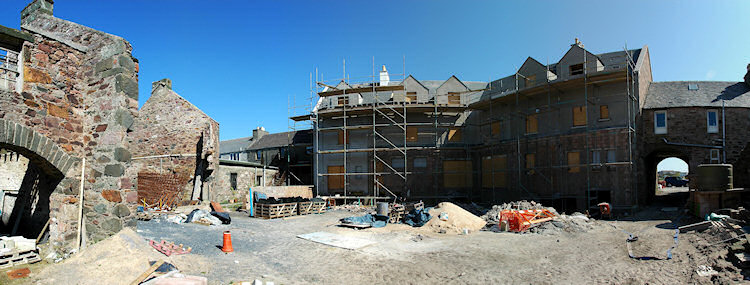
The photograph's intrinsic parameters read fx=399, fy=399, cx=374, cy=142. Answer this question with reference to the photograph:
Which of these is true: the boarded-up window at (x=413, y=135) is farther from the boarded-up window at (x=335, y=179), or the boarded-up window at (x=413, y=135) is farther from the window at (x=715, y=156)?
the window at (x=715, y=156)

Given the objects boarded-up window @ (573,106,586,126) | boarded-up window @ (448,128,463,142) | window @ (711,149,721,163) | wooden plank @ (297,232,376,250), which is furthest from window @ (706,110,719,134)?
wooden plank @ (297,232,376,250)

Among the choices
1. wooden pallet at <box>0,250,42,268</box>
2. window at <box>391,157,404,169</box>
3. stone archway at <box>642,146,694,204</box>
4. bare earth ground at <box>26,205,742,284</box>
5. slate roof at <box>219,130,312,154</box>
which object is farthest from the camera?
slate roof at <box>219,130,312,154</box>

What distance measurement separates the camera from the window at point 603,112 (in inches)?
770

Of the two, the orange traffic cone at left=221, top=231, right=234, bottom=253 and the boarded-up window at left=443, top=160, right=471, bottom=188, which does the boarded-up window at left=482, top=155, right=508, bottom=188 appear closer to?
the boarded-up window at left=443, top=160, right=471, bottom=188

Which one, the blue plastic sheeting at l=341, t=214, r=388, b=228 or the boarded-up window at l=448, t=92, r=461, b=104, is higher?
the boarded-up window at l=448, t=92, r=461, b=104

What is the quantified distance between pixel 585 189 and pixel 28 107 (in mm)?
20965

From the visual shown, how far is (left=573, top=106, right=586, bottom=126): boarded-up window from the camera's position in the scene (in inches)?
800

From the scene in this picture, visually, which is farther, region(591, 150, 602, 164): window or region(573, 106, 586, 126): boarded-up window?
region(573, 106, 586, 126): boarded-up window

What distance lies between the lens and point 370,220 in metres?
17.0

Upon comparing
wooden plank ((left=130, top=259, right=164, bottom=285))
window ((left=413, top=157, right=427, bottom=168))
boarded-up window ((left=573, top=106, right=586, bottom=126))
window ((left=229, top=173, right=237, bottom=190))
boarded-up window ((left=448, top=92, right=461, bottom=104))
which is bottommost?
wooden plank ((left=130, top=259, right=164, bottom=285))

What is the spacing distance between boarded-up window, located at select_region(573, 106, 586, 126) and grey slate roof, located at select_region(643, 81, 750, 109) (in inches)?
124

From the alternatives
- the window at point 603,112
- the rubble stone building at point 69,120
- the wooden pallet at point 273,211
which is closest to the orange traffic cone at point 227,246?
the rubble stone building at point 69,120

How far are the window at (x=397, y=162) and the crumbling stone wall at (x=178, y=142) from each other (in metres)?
10.8

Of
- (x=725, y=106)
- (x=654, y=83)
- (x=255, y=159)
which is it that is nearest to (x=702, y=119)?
(x=725, y=106)
